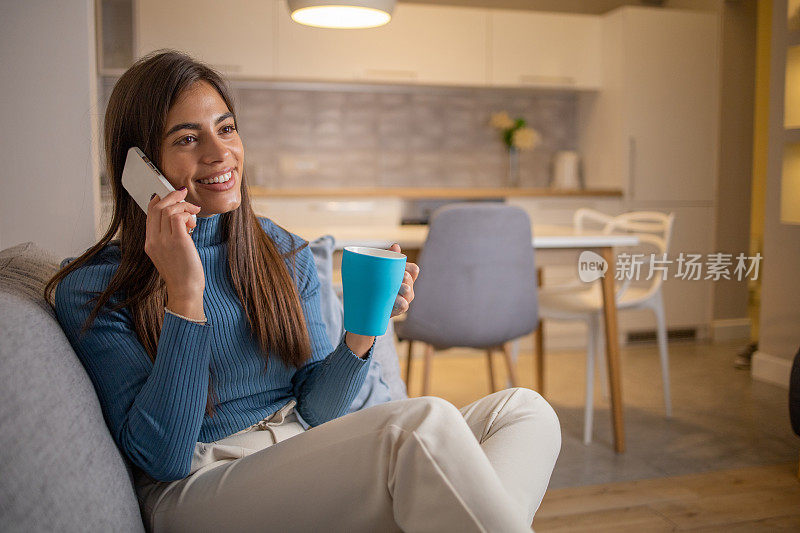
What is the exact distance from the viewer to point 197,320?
1024 millimetres

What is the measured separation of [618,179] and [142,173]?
12.2ft

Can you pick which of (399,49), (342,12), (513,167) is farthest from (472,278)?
(513,167)

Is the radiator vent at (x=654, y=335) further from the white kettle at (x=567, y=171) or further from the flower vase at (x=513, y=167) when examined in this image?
the flower vase at (x=513, y=167)

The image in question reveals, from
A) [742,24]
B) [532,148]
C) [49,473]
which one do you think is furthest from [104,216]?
[742,24]

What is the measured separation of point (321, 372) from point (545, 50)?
367cm

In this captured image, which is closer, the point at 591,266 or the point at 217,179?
the point at 217,179

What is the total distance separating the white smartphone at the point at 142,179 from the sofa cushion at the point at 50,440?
0.21 m

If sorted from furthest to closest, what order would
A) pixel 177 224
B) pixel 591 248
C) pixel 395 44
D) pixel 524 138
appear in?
pixel 524 138, pixel 395 44, pixel 591 248, pixel 177 224

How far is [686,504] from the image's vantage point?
2.06 meters

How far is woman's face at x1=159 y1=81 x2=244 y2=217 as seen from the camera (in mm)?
1138

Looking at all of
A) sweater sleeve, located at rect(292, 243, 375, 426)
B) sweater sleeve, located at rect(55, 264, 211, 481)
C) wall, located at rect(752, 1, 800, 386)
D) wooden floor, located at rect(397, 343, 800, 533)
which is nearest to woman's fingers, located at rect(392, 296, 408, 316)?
sweater sleeve, located at rect(292, 243, 375, 426)

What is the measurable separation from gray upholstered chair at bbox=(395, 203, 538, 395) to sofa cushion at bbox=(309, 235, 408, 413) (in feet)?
1.97

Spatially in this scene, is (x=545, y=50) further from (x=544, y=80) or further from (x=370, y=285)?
(x=370, y=285)

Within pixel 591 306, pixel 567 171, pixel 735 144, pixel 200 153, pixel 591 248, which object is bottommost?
pixel 591 306
